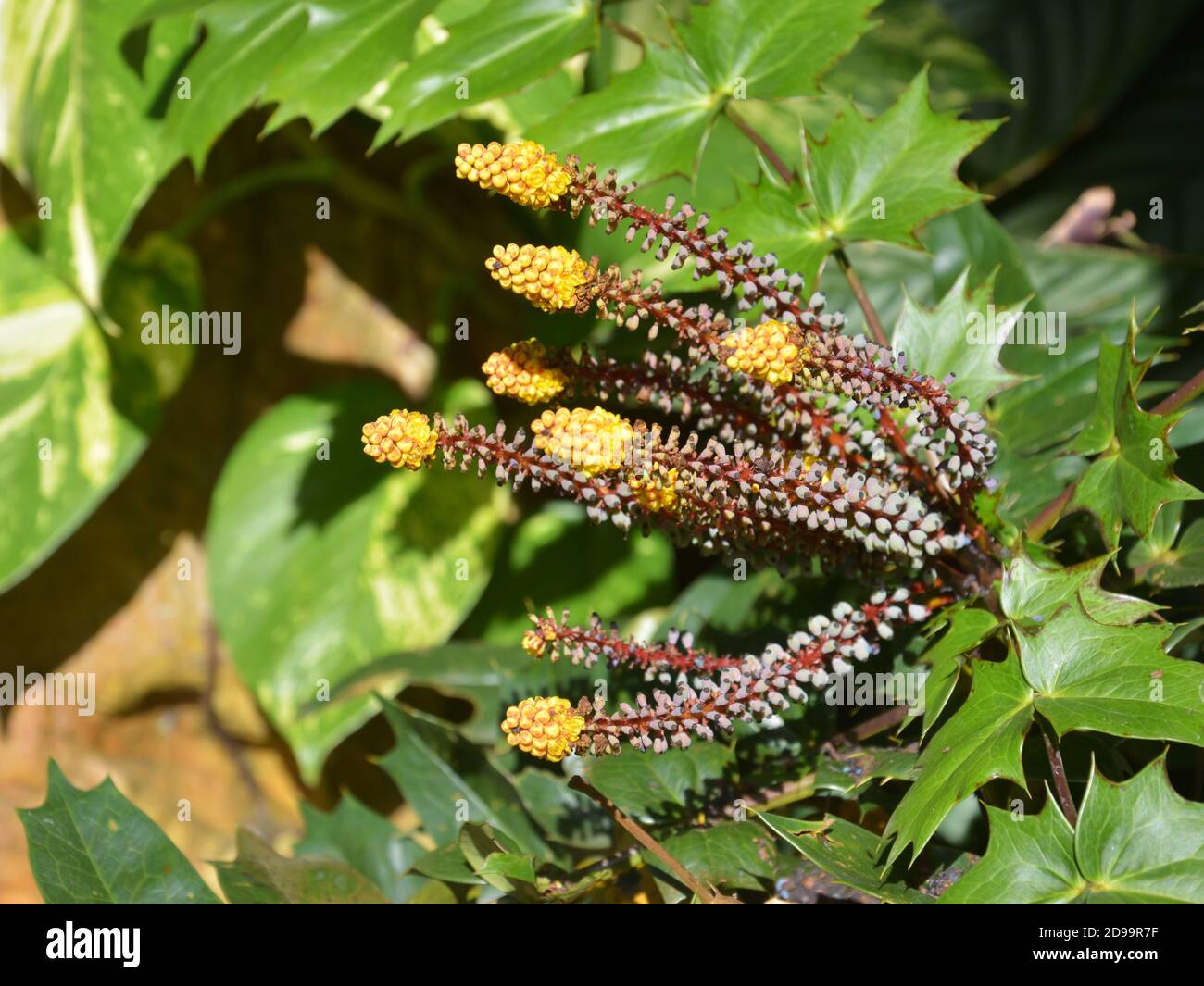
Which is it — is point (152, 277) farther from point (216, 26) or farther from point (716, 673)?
point (716, 673)

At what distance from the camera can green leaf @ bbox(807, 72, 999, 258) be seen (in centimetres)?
78

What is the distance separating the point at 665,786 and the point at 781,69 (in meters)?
0.52

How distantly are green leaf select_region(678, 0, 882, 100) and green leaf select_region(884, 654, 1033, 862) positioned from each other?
1.50ft

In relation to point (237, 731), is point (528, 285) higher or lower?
higher

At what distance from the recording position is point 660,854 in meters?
0.66

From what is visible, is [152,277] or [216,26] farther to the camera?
[152,277]

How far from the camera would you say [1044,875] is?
A: 60 cm

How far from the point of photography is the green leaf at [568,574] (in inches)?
52.3

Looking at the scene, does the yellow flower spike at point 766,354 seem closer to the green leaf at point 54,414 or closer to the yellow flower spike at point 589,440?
the yellow flower spike at point 589,440

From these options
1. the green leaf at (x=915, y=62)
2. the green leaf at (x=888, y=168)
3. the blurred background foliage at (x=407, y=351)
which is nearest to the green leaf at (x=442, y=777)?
the blurred background foliage at (x=407, y=351)

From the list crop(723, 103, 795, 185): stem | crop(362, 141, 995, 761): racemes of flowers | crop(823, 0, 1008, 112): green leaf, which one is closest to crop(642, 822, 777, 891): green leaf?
crop(362, 141, 995, 761): racemes of flowers

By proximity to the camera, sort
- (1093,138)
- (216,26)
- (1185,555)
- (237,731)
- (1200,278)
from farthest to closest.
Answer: (1093,138) < (237,731) < (1200,278) < (216,26) < (1185,555)

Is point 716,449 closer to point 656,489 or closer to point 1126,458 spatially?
point 656,489

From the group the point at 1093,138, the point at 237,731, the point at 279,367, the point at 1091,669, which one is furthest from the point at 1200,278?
the point at 237,731
